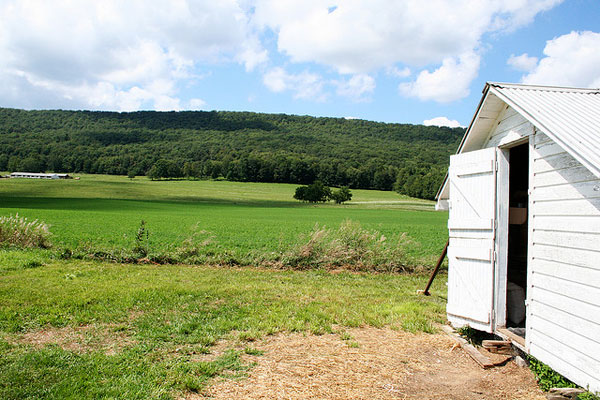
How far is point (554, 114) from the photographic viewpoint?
217 inches

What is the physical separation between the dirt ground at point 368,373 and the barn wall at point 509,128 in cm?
344

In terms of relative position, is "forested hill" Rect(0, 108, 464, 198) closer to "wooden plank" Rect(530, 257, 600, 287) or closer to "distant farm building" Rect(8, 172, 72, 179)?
"distant farm building" Rect(8, 172, 72, 179)

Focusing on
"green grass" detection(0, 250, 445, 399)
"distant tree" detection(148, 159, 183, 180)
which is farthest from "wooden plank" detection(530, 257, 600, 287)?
"distant tree" detection(148, 159, 183, 180)

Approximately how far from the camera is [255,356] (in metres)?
6.17

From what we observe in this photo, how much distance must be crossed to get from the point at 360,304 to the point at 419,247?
40.6 ft

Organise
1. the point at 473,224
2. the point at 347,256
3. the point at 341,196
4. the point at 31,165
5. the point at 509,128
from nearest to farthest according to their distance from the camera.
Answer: the point at 509,128
the point at 473,224
the point at 347,256
the point at 341,196
the point at 31,165

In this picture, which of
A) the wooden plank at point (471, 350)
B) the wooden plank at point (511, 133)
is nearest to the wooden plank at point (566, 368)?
the wooden plank at point (471, 350)

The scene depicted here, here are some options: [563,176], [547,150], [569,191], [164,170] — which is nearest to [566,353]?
[569,191]

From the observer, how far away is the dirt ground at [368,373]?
5.08 metres

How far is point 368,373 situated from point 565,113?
4.35m

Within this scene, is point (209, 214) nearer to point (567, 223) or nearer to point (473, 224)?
point (473, 224)

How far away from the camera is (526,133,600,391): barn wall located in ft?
15.4

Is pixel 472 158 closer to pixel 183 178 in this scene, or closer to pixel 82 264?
pixel 82 264

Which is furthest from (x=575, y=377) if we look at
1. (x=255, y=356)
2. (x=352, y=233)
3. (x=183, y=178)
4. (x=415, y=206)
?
(x=183, y=178)
